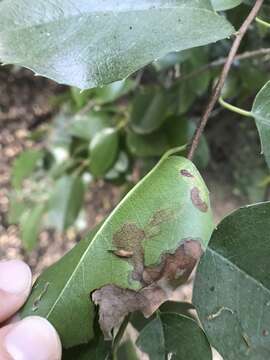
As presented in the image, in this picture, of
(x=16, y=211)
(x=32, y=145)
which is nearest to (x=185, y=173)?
(x=16, y=211)

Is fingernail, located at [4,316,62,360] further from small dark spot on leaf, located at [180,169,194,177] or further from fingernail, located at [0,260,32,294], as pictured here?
small dark spot on leaf, located at [180,169,194,177]

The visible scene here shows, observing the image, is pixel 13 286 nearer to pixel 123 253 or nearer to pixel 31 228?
pixel 123 253

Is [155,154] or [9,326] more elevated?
[9,326]

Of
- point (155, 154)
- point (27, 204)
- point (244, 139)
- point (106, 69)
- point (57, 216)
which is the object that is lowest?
point (244, 139)

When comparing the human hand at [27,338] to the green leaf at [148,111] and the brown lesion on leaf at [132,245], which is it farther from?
the green leaf at [148,111]

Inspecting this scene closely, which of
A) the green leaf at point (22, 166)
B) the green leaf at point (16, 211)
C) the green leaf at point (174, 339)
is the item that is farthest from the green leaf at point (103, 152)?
the green leaf at point (174, 339)

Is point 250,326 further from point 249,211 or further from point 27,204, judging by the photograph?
point 27,204

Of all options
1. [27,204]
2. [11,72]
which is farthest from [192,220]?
[11,72]
